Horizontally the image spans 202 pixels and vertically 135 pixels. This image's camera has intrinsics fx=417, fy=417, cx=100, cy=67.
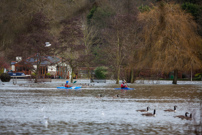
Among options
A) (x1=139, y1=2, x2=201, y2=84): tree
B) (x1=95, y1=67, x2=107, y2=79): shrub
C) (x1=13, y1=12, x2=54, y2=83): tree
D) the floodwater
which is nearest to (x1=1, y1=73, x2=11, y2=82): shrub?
(x1=13, y1=12, x2=54, y2=83): tree

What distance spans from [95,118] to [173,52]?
37.5 metres

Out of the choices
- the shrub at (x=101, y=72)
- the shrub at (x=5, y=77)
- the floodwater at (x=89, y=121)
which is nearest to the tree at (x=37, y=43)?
the shrub at (x=5, y=77)

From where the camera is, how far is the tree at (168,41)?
55406mm

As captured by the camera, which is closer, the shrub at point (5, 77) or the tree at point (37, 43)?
the tree at point (37, 43)

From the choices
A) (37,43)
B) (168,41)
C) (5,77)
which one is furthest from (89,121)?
(5,77)

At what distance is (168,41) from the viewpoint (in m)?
56.5

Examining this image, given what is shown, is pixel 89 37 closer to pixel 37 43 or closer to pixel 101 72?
pixel 101 72

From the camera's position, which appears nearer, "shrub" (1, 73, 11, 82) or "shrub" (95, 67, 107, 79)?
"shrub" (1, 73, 11, 82)

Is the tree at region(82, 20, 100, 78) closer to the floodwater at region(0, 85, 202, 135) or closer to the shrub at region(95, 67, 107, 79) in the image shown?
the shrub at region(95, 67, 107, 79)

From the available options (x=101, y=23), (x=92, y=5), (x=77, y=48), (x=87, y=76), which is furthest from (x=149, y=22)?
(x=92, y=5)

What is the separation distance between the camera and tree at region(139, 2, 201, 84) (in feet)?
182

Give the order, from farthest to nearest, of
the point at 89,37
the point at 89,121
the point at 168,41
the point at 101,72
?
the point at 89,37 < the point at 101,72 < the point at 168,41 < the point at 89,121

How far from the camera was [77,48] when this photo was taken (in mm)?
64750

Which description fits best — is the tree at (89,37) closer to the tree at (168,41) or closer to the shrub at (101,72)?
the shrub at (101,72)
